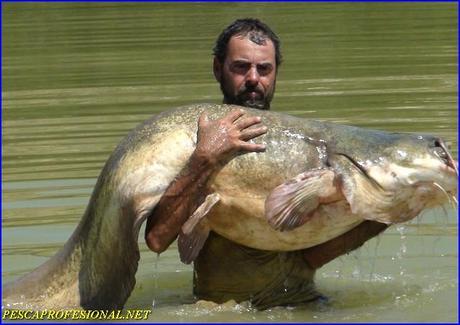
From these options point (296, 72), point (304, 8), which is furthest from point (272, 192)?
point (304, 8)

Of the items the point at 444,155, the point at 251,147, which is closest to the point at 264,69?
the point at 251,147

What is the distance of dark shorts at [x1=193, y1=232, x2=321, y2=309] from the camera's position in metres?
5.44

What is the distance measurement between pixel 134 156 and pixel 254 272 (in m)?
0.84

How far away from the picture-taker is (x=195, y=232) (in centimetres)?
500

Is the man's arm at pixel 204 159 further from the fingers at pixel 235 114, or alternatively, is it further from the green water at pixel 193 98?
the green water at pixel 193 98

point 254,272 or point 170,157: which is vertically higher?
point 170,157

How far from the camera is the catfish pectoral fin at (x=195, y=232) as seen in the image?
A: 4922 mm

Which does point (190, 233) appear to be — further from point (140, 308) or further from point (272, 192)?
point (140, 308)

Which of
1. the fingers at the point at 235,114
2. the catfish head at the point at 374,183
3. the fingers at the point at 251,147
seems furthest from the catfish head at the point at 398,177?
the fingers at the point at 235,114

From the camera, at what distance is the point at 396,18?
1702cm

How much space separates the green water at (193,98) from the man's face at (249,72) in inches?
36.1

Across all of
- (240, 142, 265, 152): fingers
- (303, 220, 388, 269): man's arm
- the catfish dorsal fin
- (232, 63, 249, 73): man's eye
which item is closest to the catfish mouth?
the catfish dorsal fin

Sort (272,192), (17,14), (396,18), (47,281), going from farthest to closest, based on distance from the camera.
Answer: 1. (17,14)
2. (396,18)
3. (47,281)
4. (272,192)

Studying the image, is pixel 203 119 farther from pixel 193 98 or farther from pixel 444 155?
pixel 193 98
